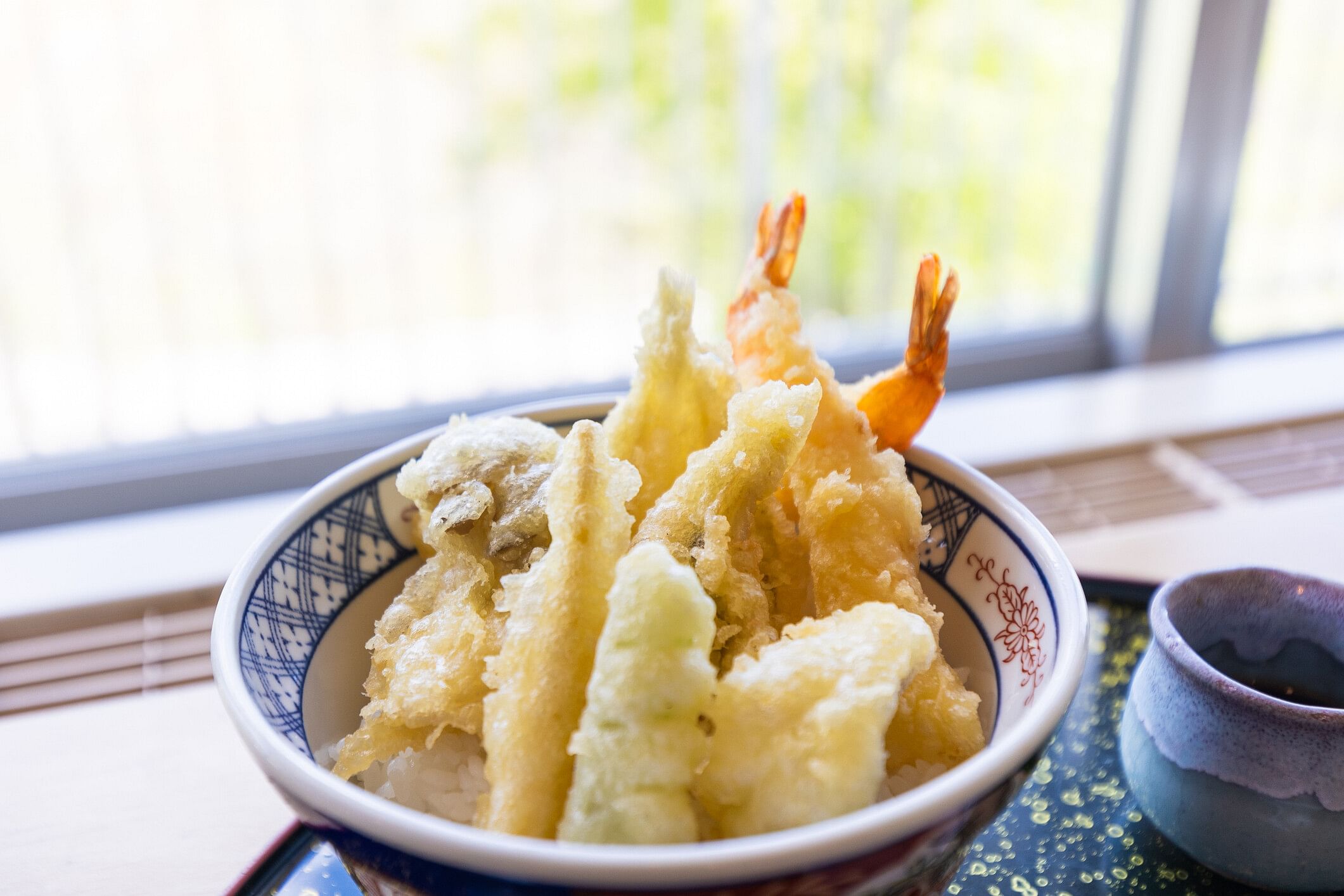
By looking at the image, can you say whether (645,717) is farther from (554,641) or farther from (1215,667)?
(1215,667)

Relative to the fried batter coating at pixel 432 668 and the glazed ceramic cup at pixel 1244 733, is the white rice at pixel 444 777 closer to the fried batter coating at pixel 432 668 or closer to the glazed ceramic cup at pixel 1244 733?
the fried batter coating at pixel 432 668

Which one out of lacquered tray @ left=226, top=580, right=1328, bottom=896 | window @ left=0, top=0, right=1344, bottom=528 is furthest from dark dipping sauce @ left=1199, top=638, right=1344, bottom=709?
window @ left=0, top=0, right=1344, bottom=528

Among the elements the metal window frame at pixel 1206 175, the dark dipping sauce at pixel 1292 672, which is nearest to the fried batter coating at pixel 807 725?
the dark dipping sauce at pixel 1292 672

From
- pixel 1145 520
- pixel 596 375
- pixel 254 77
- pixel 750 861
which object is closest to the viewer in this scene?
pixel 750 861

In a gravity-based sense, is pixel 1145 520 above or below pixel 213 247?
below

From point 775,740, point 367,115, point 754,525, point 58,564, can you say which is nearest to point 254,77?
point 367,115

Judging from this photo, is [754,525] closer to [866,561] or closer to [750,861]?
[866,561]
